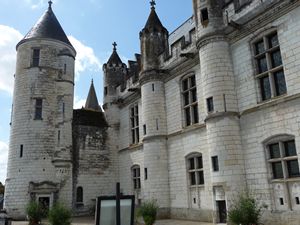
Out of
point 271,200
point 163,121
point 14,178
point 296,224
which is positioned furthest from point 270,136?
point 14,178

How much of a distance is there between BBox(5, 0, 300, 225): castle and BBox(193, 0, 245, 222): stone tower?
0.04m

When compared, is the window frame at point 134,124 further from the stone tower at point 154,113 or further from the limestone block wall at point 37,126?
the limestone block wall at point 37,126

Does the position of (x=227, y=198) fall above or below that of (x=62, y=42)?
below

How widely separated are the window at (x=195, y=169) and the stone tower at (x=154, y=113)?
5.28 ft

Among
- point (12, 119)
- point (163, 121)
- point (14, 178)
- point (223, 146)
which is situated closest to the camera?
point (223, 146)

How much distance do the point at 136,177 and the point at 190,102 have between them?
6.97 meters

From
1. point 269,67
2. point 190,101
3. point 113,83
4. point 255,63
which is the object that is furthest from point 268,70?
point 113,83

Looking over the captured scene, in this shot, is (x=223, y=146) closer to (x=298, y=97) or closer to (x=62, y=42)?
(x=298, y=97)

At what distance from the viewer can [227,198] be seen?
1124 centimetres

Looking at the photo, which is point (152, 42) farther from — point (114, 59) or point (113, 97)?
point (114, 59)

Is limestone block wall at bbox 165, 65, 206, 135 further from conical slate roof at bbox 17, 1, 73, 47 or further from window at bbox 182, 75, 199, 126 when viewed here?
conical slate roof at bbox 17, 1, 73, 47

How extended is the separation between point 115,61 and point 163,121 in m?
9.33

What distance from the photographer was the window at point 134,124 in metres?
20.1

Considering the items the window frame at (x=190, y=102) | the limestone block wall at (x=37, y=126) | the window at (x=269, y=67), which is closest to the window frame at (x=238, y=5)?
the window at (x=269, y=67)
